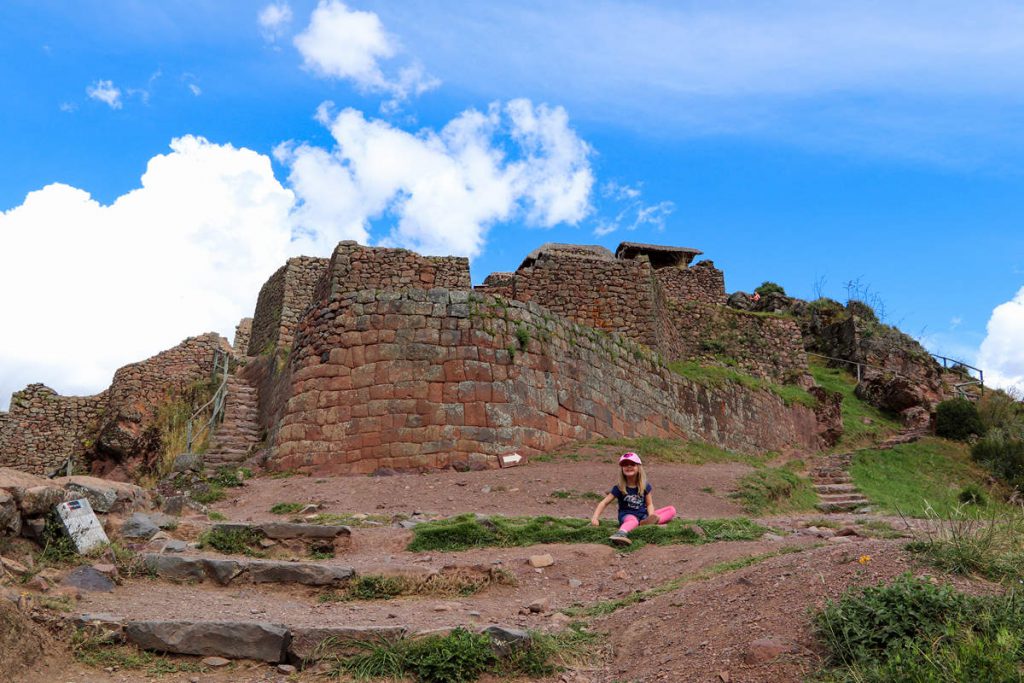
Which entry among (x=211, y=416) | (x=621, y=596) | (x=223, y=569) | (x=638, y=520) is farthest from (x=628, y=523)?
(x=211, y=416)

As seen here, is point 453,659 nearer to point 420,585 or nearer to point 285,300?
point 420,585

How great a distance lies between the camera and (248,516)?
464 inches

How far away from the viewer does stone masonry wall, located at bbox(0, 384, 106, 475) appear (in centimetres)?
2856

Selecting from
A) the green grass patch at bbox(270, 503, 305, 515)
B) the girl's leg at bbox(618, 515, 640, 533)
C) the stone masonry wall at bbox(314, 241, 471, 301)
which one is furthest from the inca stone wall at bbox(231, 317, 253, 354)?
the girl's leg at bbox(618, 515, 640, 533)

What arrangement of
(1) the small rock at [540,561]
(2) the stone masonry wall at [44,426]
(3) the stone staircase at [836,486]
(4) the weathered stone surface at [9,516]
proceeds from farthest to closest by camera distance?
1. (2) the stone masonry wall at [44,426]
2. (3) the stone staircase at [836,486]
3. (1) the small rock at [540,561]
4. (4) the weathered stone surface at [9,516]

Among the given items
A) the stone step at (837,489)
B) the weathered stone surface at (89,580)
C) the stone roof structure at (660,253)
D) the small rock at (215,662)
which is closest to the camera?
the small rock at (215,662)

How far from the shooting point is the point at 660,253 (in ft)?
130

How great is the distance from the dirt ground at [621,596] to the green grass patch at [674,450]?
5.36 metres

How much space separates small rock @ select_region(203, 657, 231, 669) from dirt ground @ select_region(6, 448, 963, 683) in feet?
0.19

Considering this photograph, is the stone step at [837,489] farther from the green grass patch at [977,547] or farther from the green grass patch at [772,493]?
the green grass patch at [977,547]

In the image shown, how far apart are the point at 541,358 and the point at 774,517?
584cm

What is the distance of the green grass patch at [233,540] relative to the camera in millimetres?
9031

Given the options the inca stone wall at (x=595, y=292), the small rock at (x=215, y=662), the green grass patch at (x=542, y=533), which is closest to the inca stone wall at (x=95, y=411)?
the inca stone wall at (x=595, y=292)

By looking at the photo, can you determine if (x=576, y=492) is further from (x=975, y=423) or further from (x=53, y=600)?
(x=975, y=423)
